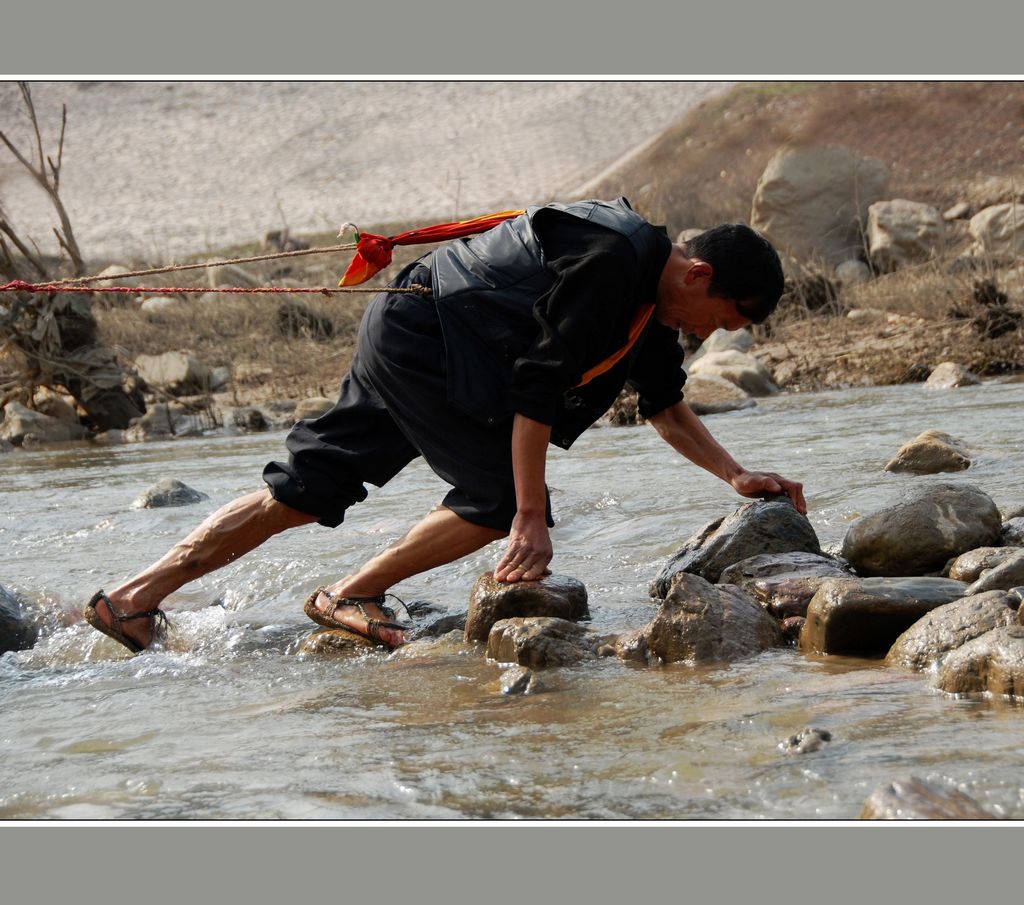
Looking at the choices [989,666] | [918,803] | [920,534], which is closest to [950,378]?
[920,534]

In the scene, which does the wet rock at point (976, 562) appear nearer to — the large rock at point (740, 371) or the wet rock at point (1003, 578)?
the wet rock at point (1003, 578)

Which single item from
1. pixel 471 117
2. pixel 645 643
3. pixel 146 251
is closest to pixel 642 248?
pixel 645 643

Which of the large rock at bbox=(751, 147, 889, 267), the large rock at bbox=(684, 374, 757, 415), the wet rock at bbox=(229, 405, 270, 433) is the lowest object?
the large rock at bbox=(684, 374, 757, 415)

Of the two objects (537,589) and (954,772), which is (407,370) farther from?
(954,772)

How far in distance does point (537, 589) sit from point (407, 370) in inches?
31.7

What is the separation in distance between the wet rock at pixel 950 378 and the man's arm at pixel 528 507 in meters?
6.74

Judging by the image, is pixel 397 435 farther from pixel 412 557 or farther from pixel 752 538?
pixel 752 538

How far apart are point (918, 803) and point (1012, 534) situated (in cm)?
229

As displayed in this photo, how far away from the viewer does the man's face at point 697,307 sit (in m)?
3.63

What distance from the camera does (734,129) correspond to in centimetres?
2645

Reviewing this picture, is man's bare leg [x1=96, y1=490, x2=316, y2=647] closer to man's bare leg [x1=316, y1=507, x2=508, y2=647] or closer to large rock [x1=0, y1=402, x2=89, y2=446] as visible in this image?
man's bare leg [x1=316, y1=507, x2=508, y2=647]

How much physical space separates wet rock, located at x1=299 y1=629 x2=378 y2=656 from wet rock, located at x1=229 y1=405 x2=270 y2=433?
7437 millimetres

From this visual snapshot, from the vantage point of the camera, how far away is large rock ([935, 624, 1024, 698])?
3121 mm

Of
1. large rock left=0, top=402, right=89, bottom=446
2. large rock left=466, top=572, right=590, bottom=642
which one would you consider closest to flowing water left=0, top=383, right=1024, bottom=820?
large rock left=466, top=572, right=590, bottom=642
